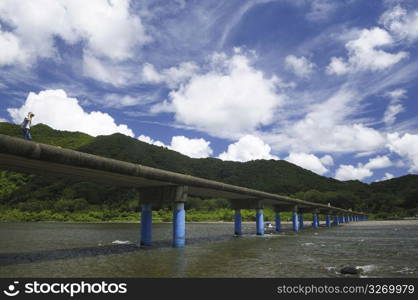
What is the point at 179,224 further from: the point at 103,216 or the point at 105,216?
the point at 103,216

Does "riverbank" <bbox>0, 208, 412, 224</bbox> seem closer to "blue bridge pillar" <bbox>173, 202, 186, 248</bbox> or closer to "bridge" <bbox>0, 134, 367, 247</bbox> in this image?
"bridge" <bbox>0, 134, 367, 247</bbox>

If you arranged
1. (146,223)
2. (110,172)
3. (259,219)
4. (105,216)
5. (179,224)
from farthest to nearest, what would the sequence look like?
(105,216) < (259,219) < (146,223) < (179,224) < (110,172)

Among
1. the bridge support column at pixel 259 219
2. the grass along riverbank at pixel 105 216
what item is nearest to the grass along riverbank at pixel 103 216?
the grass along riverbank at pixel 105 216

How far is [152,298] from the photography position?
45.0 feet

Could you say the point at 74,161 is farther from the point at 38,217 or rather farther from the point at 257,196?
the point at 38,217

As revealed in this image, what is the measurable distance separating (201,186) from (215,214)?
152597 mm

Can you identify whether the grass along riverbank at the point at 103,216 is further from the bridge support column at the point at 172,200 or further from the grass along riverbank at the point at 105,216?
the bridge support column at the point at 172,200

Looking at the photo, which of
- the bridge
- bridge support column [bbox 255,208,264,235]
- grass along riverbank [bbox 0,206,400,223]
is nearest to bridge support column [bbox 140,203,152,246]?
the bridge

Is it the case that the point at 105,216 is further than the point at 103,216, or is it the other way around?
the point at 103,216

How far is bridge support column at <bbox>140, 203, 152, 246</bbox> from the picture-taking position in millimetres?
38094

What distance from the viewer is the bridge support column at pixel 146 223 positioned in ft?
125

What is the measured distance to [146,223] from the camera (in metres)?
38.4

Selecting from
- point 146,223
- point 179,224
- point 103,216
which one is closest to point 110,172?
point 179,224

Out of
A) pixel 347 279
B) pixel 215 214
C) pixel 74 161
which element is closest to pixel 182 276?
pixel 347 279
